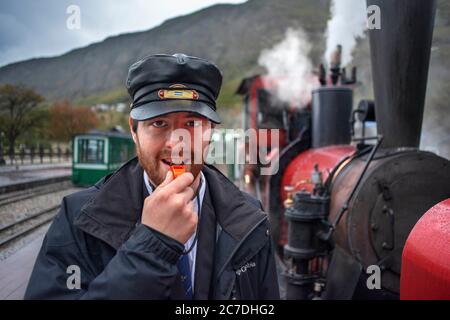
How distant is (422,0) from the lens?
10.4 ft

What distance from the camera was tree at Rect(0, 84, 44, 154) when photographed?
227cm

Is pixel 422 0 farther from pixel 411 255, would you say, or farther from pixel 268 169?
pixel 268 169

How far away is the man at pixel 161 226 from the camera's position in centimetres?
115

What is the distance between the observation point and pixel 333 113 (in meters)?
6.02

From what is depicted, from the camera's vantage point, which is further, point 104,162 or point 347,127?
point 104,162

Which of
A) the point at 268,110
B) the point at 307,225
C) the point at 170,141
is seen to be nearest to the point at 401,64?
the point at 307,225

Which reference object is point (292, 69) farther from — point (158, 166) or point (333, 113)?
point (158, 166)

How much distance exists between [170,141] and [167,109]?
0.11 m

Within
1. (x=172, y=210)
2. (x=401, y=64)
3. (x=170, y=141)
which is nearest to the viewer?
(x=172, y=210)

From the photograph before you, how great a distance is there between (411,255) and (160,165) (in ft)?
4.73

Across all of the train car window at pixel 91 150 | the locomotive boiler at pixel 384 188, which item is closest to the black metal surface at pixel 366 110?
the locomotive boiler at pixel 384 188

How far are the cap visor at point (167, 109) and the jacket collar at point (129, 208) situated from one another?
264mm

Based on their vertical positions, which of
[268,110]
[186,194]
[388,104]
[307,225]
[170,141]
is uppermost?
[268,110]

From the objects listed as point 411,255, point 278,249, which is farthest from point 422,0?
point 278,249
